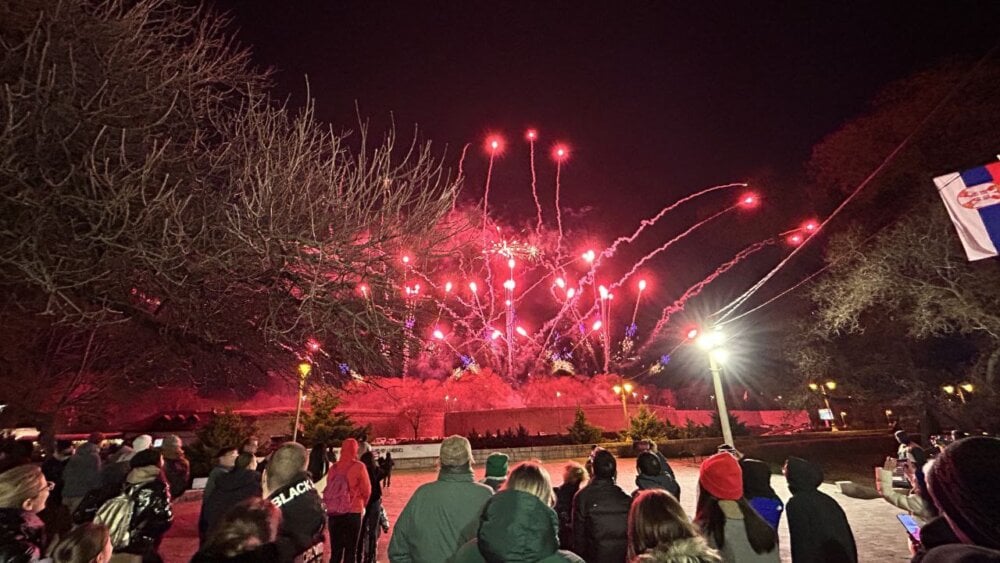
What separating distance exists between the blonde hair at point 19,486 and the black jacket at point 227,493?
1681mm

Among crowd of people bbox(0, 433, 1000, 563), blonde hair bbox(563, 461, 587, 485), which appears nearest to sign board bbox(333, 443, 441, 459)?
crowd of people bbox(0, 433, 1000, 563)

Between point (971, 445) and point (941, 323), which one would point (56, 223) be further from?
point (941, 323)

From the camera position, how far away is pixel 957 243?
18.9 metres

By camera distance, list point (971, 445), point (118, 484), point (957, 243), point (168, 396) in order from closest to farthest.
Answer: point (971, 445)
point (118, 484)
point (957, 243)
point (168, 396)

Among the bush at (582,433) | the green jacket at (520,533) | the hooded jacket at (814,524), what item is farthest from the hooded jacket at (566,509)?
the bush at (582,433)

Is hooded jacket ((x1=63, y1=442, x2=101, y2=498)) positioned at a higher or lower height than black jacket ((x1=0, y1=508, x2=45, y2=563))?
higher

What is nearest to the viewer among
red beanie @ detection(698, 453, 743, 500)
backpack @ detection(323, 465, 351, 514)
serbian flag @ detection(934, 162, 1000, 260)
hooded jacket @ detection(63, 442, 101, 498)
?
red beanie @ detection(698, 453, 743, 500)

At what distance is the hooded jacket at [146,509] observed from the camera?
405 centimetres

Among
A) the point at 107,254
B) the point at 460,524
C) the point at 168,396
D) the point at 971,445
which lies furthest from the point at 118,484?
the point at 168,396

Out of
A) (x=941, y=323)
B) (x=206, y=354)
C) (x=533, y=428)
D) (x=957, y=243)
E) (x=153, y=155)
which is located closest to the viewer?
(x=153, y=155)

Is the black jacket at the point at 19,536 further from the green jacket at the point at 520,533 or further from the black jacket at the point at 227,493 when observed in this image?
the green jacket at the point at 520,533

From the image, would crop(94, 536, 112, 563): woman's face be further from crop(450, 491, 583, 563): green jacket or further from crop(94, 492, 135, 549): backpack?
crop(450, 491, 583, 563): green jacket

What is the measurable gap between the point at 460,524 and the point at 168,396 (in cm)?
4468

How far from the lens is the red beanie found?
11.7ft
